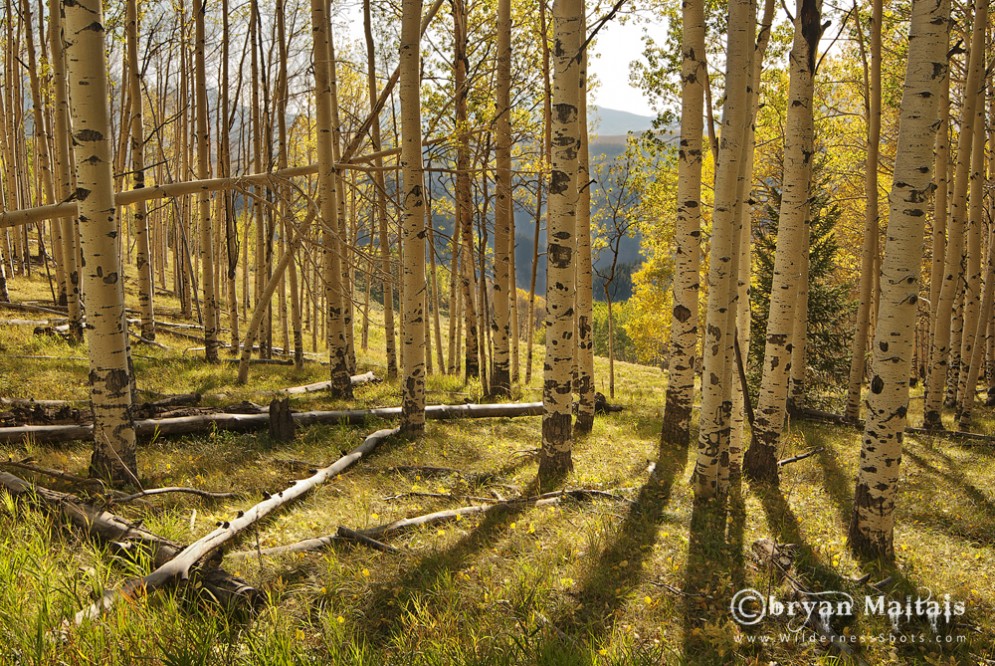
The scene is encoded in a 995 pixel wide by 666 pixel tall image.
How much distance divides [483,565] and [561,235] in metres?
3.04

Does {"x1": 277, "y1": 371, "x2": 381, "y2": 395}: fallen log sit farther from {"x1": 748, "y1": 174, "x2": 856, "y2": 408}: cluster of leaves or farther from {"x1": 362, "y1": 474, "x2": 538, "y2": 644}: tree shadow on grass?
{"x1": 748, "y1": 174, "x2": 856, "y2": 408}: cluster of leaves

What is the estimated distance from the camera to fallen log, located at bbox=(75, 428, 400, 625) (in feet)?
9.91

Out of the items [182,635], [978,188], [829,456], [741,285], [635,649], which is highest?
[978,188]

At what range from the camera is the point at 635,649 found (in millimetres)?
3299

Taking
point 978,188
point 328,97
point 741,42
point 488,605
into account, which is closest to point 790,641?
point 488,605

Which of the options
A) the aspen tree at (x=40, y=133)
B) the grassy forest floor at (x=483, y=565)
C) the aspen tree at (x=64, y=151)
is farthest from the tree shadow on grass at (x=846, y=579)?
the aspen tree at (x=40, y=133)

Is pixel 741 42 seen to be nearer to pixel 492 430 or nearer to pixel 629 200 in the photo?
pixel 492 430

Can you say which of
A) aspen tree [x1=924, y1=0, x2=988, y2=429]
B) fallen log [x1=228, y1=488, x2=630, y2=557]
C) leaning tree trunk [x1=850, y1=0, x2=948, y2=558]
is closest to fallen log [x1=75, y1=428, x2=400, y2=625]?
fallen log [x1=228, y1=488, x2=630, y2=557]

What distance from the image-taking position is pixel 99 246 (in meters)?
4.58

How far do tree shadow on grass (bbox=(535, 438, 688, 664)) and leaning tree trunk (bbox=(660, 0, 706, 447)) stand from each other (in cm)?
210

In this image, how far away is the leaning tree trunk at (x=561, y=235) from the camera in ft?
17.7

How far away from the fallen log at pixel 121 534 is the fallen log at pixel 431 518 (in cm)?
32

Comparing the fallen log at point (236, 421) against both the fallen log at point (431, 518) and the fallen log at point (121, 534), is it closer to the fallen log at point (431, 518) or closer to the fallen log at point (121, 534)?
the fallen log at point (121, 534)

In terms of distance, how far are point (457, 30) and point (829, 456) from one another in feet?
30.4
